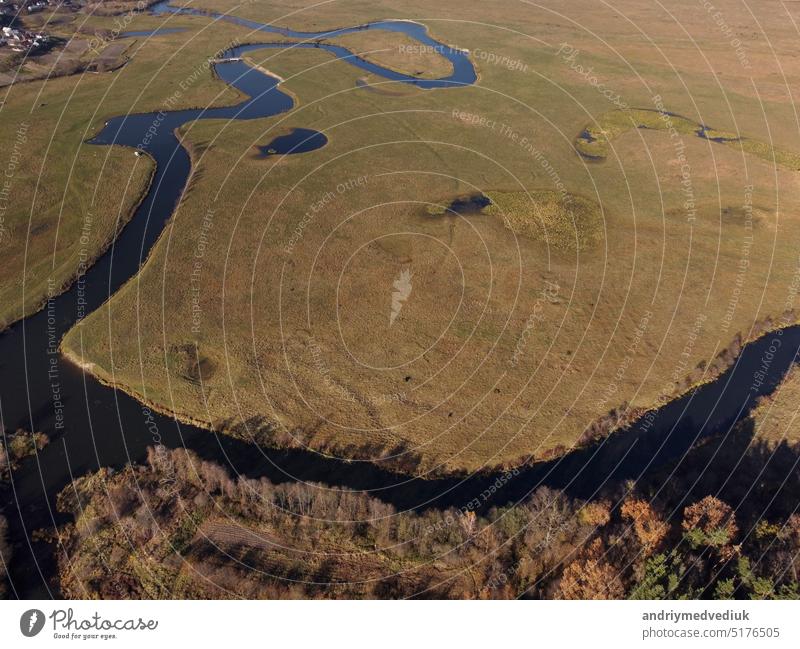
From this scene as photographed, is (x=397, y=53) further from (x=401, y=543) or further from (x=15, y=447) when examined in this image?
(x=401, y=543)

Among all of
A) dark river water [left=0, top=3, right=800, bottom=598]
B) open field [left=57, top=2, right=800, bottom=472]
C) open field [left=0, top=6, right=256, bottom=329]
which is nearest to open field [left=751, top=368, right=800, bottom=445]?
dark river water [left=0, top=3, right=800, bottom=598]

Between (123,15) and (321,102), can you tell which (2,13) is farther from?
(321,102)

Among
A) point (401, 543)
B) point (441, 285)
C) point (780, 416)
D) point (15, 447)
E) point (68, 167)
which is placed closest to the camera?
point (401, 543)

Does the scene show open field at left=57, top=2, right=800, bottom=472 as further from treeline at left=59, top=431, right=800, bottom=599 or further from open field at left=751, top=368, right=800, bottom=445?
treeline at left=59, top=431, right=800, bottom=599

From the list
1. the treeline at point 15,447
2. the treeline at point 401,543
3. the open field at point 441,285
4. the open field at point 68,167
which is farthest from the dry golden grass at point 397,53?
the treeline at point 401,543

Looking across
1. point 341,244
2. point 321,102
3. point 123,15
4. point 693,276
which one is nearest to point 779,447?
point 693,276

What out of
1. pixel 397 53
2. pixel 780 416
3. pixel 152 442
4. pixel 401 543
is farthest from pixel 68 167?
pixel 780 416
